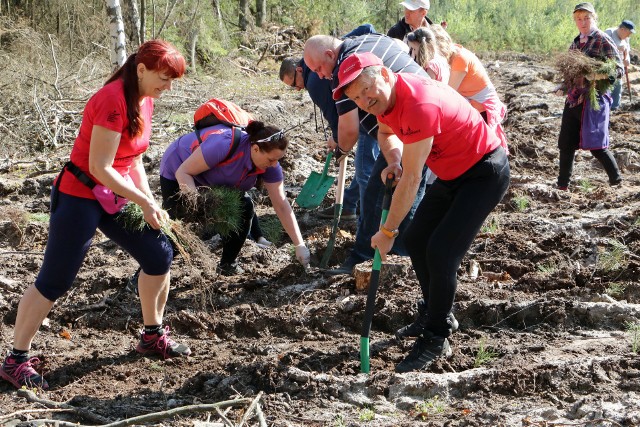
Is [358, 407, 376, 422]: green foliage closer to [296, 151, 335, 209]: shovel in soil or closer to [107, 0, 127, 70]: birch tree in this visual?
[296, 151, 335, 209]: shovel in soil

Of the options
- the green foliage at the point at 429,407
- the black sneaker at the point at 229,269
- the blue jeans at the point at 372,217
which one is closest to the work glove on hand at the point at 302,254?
the blue jeans at the point at 372,217

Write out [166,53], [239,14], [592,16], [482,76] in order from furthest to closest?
[239,14]
[592,16]
[482,76]
[166,53]

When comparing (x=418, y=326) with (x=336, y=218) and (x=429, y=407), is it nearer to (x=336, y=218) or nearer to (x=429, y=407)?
(x=429, y=407)

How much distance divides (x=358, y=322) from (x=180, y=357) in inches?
46.1

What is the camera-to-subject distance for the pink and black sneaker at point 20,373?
4195 millimetres

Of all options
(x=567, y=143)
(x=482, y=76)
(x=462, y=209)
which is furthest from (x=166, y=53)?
(x=567, y=143)

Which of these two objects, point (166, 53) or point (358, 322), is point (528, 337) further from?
point (166, 53)

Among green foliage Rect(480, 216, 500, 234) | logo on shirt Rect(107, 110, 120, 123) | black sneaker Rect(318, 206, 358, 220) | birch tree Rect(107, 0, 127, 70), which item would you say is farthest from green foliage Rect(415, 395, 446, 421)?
birch tree Rect(107, 0, 127, 70)

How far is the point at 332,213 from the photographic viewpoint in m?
7.34

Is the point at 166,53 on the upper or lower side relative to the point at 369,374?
upper

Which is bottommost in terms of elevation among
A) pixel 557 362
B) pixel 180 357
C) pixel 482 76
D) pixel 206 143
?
pixel 180 357

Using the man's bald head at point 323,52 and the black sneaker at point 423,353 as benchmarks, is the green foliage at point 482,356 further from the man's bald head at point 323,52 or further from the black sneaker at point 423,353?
the man's bald head at point 323,52

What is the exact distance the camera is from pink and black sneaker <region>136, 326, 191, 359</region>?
182 inches

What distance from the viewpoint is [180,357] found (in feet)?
15.3
